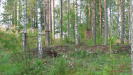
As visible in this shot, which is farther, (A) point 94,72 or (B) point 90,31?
(B) point 90,31

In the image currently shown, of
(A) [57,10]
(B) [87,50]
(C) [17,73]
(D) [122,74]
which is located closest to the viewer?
(D) [122,74]

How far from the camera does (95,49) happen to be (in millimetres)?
12125

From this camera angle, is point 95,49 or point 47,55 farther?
point 95,49

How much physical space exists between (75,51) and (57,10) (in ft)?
93.1

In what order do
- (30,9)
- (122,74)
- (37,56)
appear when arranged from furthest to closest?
(30,9) → (37,56) → (122,74)

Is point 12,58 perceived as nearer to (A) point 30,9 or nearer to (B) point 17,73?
(B) point 17,73

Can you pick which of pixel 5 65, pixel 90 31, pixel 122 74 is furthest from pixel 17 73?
pixel 90 31

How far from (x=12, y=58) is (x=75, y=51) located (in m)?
3.03

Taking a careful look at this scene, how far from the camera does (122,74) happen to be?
6.78 m

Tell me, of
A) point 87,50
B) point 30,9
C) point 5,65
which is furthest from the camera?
point 30,9

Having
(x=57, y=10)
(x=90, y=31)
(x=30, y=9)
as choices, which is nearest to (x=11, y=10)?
(x=30, y=9)

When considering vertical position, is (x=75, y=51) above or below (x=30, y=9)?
below

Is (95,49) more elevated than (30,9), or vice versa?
(30,9)

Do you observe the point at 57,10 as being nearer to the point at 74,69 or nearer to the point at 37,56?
the point at 37,56
